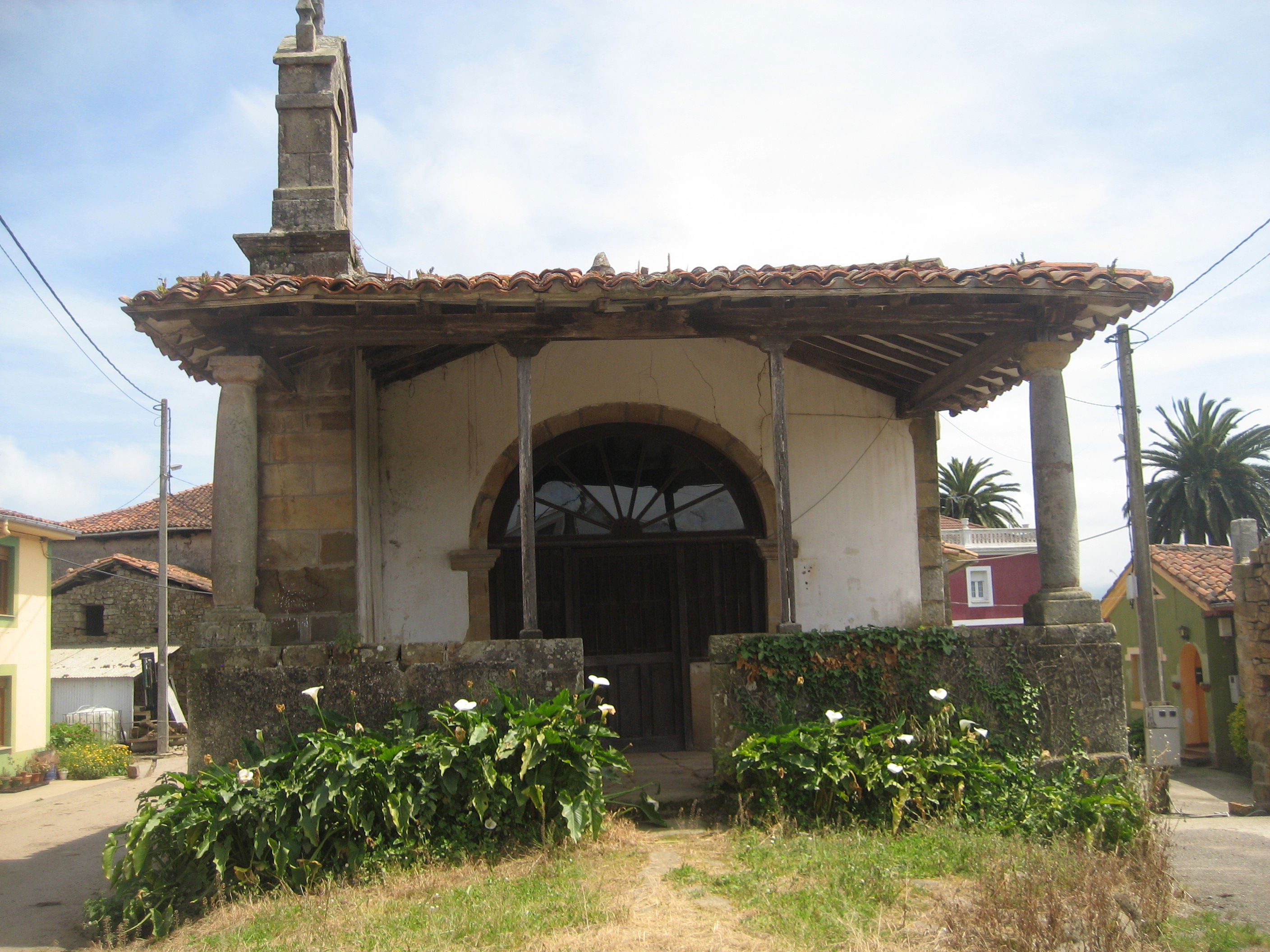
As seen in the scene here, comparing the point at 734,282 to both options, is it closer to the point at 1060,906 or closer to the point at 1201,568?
the point at 1060,906

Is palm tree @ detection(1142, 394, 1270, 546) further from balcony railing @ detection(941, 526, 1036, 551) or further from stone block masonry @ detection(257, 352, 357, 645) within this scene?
stone block masonry @ detection(257, 352, 357, 645)

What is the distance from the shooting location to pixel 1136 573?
44.5 ft

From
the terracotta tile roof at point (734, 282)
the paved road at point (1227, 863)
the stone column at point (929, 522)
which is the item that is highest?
the terracotta tile roof at point (734, 282)

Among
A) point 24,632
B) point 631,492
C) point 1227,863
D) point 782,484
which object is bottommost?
point 1227,863

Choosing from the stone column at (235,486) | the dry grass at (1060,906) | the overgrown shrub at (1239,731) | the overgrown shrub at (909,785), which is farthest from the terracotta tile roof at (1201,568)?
the stone column at (235,486)

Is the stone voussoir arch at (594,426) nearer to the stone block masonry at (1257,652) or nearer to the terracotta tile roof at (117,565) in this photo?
the stone block masonry at (1257,652)

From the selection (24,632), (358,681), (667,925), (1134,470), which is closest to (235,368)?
(358,681)

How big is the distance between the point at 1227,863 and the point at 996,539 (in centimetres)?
3375

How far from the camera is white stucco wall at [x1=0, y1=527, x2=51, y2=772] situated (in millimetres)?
17688

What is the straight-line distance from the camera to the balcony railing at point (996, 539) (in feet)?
123

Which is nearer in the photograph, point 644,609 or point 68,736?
point 644,609

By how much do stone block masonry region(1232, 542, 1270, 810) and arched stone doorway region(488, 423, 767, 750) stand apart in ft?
24.1

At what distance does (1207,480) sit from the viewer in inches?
1105

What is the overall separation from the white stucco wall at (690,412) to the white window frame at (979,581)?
31.4 meters
